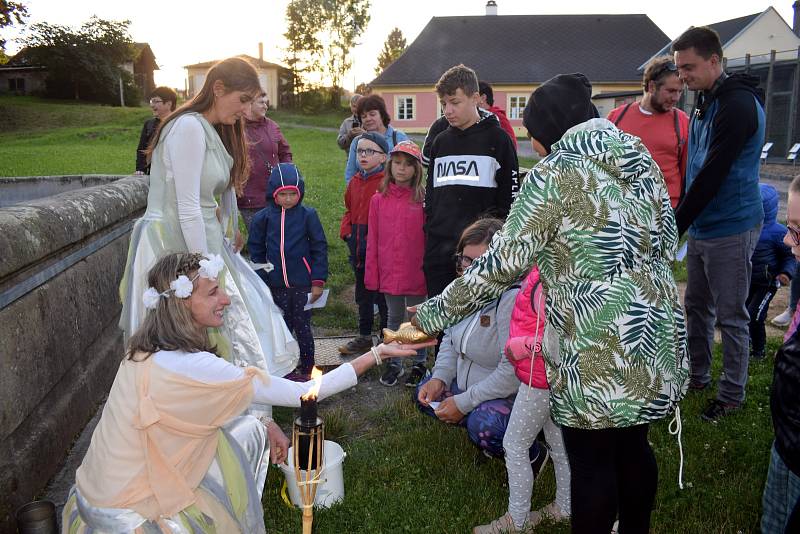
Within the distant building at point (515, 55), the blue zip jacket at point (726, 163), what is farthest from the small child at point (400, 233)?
the distant building at point (515, 55)

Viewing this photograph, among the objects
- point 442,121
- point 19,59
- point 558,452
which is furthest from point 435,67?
point 558,452

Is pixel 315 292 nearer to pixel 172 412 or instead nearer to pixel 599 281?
pixel 172 412

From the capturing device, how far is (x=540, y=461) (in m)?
3.69

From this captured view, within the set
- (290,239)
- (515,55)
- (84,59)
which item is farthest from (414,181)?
(84,59)

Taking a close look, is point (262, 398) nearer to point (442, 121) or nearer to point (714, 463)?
point (714, 463)

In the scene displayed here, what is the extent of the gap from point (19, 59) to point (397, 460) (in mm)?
61465

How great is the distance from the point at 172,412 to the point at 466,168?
9.01ft

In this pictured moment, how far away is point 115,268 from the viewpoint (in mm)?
5168

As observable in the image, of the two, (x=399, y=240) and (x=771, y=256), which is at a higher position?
(x=399, y=240)

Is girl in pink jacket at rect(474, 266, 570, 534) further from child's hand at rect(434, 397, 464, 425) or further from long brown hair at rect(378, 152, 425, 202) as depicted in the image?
long brown hair at rect(378, 152, 425, 202)

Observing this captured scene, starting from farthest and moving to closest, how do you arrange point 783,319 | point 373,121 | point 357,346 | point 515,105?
point 515,105, point 373,121, point 783,319, point 357,346

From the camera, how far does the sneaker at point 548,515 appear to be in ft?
10.8

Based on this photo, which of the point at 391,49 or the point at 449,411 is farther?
the point at 391,49

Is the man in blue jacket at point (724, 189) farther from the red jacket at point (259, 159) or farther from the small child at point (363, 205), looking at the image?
the red jacket at point (259, 159)
